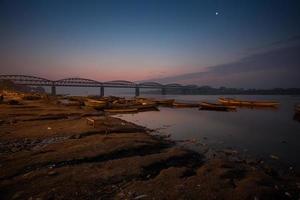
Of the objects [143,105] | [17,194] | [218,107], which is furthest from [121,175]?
[218,107]

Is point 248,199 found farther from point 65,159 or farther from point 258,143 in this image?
point 258,143

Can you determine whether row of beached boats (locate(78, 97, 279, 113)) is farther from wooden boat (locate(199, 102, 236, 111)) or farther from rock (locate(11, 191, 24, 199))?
rock (locate(11, 191, 24, 199))

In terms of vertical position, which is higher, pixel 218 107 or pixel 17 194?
pixel 17 194

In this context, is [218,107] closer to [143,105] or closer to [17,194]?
[143,105]

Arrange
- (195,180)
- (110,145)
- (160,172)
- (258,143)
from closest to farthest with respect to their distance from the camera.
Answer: (195,180), (160,172), (110,145), (258,143)

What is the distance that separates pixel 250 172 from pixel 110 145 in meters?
6.97

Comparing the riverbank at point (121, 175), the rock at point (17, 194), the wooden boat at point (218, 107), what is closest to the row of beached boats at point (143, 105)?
the wooden boat at point (218, 107)

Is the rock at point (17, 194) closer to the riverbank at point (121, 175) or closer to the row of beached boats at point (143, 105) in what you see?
the riverbank at point (121, 175)

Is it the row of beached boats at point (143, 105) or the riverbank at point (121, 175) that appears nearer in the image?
A: the riverbank at point (121, 175)

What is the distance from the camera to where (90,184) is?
7.45 metres

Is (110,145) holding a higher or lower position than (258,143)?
higher

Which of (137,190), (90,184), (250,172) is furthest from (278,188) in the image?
(90,184)

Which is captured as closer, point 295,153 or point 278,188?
point 278,188

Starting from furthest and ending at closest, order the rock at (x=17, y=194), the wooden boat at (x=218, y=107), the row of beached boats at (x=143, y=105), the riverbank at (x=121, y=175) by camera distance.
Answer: the wooden boat at (x=218, y=107)
the row of beached boats at (x=143, y=105)
the riverbank at (x=121, y=175)
the rock at (x=17, y=194)
